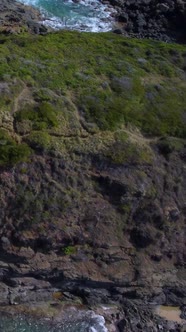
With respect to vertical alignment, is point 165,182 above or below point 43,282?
above

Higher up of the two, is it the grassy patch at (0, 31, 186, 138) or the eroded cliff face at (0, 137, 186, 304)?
the grassy patch at (0, 31, 186, 138)

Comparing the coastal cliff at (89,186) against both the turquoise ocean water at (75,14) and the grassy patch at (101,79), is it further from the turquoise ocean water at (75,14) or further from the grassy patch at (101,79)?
the turquoise ocean water at (75,14)

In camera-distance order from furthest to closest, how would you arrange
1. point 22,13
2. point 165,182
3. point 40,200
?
point 22,13
point 165,182
point 40,200

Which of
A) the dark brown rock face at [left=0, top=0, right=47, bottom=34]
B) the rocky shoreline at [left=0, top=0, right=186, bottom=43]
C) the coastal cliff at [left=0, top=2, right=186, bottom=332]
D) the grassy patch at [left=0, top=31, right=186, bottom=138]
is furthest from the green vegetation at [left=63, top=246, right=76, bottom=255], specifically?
the rocky shoreline at [left=0, top=0, right=186, bottom=43]

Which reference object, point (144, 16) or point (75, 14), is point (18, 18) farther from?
point (144, 16)

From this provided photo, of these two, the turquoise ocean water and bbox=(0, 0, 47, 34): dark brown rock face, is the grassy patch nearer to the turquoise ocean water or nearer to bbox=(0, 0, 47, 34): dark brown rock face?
bbox=(0, 0, 47, 34): dark brown rock face

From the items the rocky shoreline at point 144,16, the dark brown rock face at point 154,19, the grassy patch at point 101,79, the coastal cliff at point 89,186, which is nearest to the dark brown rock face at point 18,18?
the rocky shoreline at point 144,16

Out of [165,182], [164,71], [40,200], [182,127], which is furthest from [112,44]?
[40,200]

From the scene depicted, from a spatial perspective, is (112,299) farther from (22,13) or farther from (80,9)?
(80,9)

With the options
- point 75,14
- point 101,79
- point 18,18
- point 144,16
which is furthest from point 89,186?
point 144,16

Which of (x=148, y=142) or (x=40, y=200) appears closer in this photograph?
(x=40, y=200)

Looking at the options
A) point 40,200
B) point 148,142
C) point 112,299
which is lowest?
point 112,299
